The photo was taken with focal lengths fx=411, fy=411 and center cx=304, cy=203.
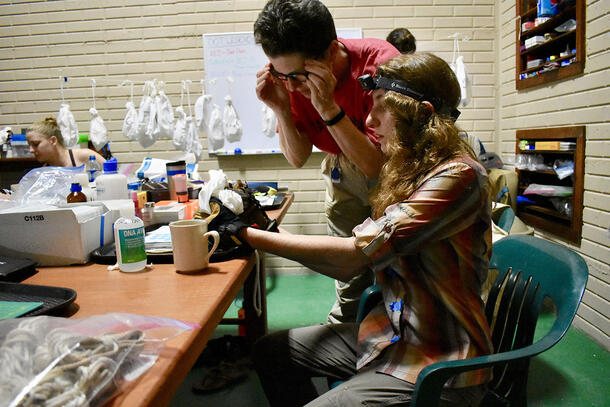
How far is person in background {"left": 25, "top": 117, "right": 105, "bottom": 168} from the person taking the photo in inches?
125

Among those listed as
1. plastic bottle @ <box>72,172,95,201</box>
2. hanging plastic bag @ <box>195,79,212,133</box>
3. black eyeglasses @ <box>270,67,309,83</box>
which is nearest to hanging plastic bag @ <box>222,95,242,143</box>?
hanging plastic bag @ <box>195,79,212,133</box>

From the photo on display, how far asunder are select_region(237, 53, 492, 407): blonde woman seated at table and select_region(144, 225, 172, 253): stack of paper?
351 millimetres

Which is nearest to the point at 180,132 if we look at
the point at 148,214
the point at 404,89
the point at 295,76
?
the point at 148,214

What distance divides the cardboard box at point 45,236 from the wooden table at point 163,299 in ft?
0.13

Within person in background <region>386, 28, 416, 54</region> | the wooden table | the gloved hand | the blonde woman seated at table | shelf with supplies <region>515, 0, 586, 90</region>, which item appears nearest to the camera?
the wooden table

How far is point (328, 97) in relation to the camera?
135 centimetres

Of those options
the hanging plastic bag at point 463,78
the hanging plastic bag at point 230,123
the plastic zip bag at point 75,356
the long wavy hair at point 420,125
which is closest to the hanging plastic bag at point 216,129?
the hanging plastic bag at point 230,123

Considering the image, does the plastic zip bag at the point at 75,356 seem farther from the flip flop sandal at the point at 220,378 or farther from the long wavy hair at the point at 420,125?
the flip flop sandal at the point at 220,378

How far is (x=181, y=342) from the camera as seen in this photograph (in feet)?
2.25

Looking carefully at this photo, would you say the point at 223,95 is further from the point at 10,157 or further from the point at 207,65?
the point at 10,157

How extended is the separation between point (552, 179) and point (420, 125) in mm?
2323

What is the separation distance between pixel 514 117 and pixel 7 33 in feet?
14.9

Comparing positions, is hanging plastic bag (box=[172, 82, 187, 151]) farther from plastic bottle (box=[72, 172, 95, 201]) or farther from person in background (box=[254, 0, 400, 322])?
person in background (box=[254, 0, 400, 322])

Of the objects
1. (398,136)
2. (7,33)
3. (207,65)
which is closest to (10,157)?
(7,33)
